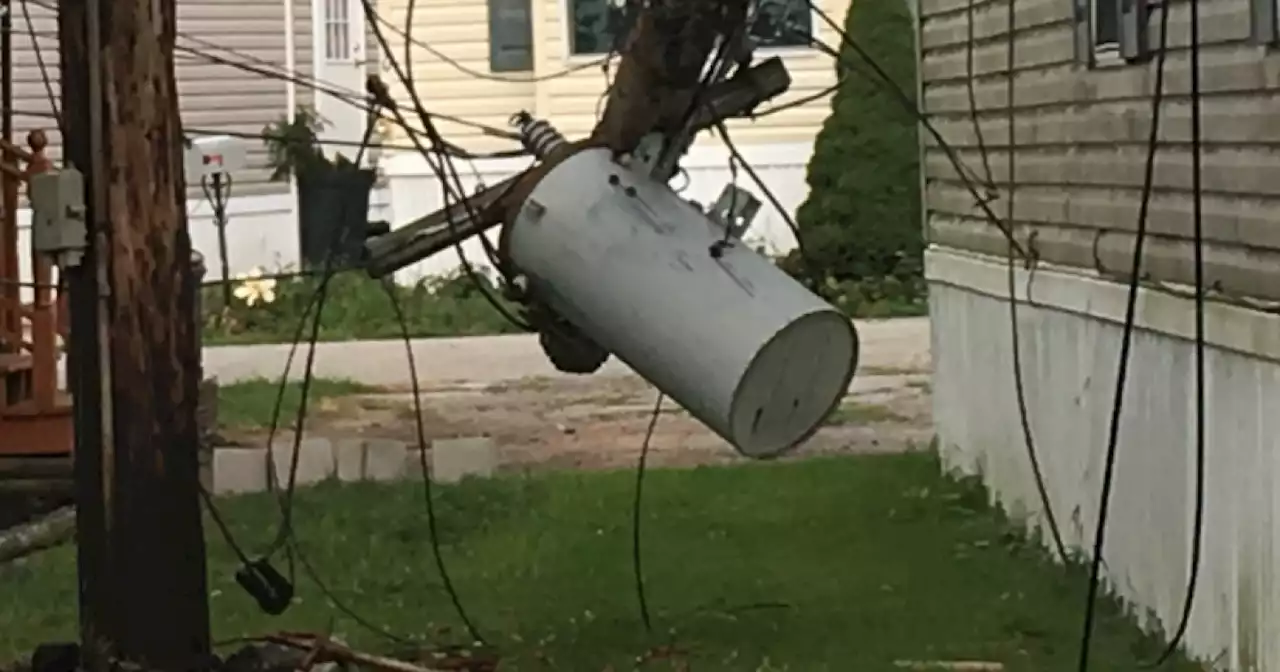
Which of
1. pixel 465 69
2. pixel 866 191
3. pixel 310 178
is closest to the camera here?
pixel 465 69

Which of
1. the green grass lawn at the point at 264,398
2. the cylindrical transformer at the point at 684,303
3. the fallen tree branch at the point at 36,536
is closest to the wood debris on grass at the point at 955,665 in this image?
the cylindrical transformer at the point at 684,303

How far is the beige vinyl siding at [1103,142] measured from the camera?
576 centimetres

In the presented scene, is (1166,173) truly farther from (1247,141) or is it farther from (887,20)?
(887,20)

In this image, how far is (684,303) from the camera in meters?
5.39

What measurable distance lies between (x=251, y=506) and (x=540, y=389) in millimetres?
4840

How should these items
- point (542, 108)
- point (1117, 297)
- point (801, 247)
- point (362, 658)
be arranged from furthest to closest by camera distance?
point (542, 108)
point (801, 247)
point (1117, 297)
point (362, 658)

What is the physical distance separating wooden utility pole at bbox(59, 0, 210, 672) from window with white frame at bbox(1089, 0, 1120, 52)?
3232 mm

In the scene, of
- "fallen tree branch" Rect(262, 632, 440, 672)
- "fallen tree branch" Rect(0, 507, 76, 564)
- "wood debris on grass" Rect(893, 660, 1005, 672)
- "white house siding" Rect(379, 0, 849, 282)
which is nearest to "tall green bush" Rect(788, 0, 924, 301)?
"white house siding" Rect(379, 0, 849, 282)

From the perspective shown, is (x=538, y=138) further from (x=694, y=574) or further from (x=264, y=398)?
(x=264, y=398)

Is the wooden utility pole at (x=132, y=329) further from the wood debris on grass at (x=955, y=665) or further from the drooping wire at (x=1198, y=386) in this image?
the drooping wire at (x=1198, y=386)

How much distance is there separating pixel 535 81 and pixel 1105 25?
1444 centimetres

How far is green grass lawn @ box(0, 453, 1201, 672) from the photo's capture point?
665cm

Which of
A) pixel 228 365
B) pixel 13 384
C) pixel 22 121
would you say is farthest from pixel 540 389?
pixel 22 121

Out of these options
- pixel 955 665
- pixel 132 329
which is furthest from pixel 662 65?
pixel 955 665
